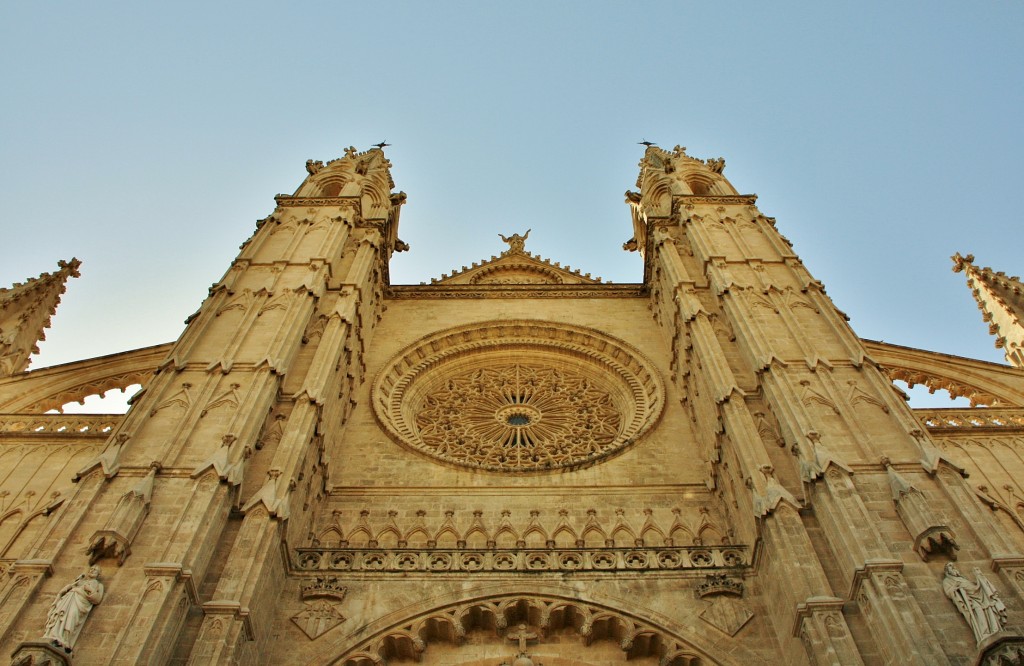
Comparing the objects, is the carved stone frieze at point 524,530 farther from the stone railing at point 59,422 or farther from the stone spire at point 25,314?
the stone spire at point 25,314

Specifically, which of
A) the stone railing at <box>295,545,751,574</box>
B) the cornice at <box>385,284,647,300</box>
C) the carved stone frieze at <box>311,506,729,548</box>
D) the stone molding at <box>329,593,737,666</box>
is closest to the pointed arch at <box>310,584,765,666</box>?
the stone molding at <box>329,593,737,666</box>

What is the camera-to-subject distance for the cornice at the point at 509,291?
2002cm

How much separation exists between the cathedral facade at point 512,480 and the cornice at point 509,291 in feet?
1.94

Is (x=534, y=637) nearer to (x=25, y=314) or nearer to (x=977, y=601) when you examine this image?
(x=977, y=601)

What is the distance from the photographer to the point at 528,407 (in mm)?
16797

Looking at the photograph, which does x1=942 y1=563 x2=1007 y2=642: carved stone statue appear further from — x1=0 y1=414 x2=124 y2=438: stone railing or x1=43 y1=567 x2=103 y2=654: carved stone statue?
x1=0 y1=414 x2=124 y2=438: stone railing

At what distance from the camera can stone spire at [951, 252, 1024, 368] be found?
18.3 metres

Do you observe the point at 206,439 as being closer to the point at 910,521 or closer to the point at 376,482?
the point at 376,482

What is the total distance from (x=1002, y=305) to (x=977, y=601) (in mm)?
12390

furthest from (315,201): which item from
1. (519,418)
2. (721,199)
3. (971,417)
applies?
(971,417)

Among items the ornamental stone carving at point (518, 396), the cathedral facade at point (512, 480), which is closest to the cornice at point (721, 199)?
the cathedral facade at point (512, 480)

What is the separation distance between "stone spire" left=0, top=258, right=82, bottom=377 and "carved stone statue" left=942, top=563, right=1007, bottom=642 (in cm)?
1573

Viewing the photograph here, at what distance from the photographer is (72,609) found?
867cm

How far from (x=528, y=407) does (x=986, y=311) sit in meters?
10.8
